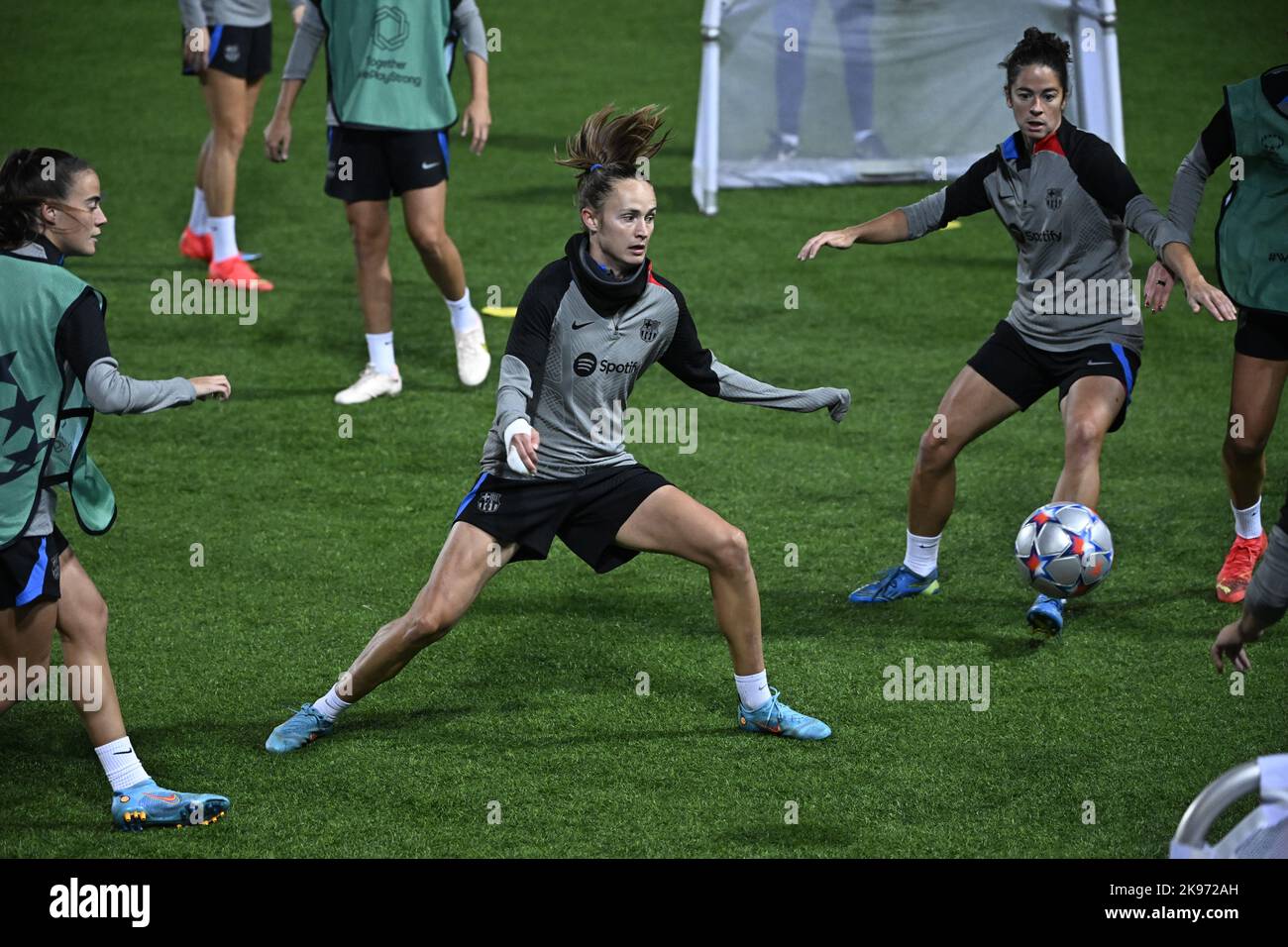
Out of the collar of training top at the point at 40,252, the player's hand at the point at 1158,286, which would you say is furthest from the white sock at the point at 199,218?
the player's hand at the point at 1158,286

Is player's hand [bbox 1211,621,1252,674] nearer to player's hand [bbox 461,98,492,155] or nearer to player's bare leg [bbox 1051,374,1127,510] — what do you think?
player's bare leg [bbox 1051,374,1127,510]

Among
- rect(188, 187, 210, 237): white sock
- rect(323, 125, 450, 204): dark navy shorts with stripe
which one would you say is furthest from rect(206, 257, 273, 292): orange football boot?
rect(323, 125, 450, 204): dark navy shorts with stripe

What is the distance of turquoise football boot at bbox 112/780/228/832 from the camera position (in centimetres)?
406

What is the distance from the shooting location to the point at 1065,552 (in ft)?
16.1

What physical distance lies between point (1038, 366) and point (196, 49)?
5151 millimetres

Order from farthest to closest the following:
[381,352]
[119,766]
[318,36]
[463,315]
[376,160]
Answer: [463,315] < [381,352] < [318,36] < [376,160] < [119,766]

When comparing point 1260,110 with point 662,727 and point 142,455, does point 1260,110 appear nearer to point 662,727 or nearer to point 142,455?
point 662,727

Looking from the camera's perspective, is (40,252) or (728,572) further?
(728,572)

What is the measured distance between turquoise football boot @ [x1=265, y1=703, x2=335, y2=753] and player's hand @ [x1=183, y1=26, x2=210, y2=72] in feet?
16.4

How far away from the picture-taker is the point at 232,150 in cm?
880

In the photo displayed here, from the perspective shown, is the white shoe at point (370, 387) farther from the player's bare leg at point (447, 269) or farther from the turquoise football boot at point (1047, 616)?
A: the turquoise football boot at point (1047, 616)

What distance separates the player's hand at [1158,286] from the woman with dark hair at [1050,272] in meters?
0.16

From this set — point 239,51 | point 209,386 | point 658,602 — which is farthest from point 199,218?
point 209,386

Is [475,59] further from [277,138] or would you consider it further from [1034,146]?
[1034,146]
